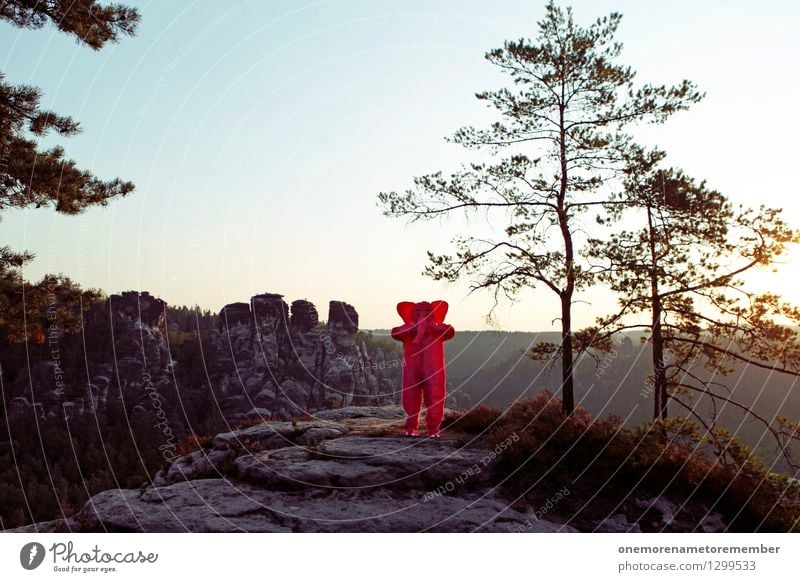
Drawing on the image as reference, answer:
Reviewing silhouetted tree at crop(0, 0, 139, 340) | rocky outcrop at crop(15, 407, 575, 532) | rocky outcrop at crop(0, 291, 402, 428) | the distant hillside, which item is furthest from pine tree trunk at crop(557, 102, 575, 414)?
rocky outcrop at crop(0, 291, 402, 428)

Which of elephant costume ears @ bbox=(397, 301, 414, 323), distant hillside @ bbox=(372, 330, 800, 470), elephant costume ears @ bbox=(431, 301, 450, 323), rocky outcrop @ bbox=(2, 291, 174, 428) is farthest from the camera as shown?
distant hillside @ bbox=(372, 330, 800, 470)

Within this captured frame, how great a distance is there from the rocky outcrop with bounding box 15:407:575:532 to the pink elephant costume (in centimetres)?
61

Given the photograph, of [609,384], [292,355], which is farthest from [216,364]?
[609,384]

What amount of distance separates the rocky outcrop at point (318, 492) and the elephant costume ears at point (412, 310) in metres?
2.46

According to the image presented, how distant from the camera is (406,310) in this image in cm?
1461

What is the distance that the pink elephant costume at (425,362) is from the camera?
13703mm

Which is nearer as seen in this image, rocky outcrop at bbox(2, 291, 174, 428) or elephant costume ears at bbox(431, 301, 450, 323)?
elephant costume ears at bbox(431, 301, 450, 323)

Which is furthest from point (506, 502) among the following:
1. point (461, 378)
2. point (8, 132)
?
point (461, 378)

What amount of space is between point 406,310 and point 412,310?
22 centimetres

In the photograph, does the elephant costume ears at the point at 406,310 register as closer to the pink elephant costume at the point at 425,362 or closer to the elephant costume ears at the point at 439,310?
the pink elephant costume at the point at 425,362

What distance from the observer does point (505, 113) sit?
16.1m

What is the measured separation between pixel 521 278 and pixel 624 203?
112 inches

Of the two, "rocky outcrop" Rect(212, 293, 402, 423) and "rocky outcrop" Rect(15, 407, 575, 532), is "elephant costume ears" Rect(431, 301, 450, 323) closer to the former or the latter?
"rocky outcrop" Rect(15, 407, 575, 532)

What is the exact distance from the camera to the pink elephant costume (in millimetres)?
13703
